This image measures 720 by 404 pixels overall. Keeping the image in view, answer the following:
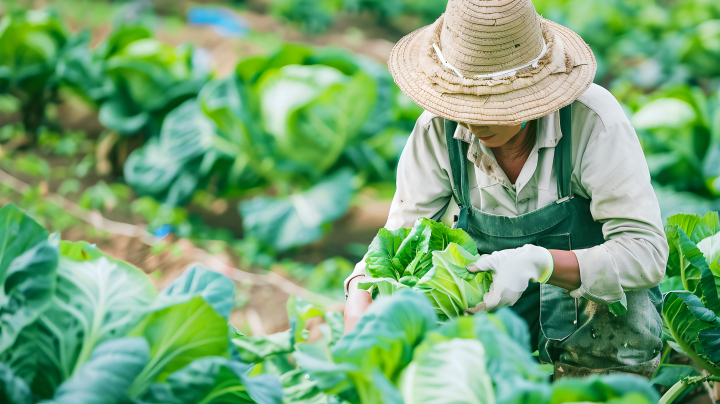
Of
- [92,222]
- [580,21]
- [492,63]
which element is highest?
[492,63]

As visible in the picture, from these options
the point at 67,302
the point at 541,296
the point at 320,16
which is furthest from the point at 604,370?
the point at 320,16

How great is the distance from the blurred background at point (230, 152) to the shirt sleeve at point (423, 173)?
1631 millimetres

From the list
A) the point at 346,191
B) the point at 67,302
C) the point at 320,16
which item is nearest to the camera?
the point at 67,302

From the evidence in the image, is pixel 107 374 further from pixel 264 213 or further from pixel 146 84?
pixel 146 84

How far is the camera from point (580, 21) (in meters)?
8.11

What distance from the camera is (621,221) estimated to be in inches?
73.6

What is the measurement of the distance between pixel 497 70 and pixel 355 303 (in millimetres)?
888

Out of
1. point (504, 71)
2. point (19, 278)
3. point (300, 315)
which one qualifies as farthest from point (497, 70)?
point (19, 278)

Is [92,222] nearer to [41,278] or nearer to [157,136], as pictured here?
[157,136]

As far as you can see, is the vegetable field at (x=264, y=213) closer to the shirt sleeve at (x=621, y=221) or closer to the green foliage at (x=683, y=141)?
the green foliage at (x=683, y=141)

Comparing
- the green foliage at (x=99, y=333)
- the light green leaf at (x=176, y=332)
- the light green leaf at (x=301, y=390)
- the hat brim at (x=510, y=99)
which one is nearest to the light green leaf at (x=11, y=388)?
the green foliage at (x=99, y=333)

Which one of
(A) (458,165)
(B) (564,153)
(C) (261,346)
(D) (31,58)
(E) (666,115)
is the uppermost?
(B) (564,153)

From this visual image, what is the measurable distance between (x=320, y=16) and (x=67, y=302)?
7.95 m

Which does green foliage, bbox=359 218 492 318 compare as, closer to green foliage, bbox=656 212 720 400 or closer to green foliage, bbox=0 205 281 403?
green foliage, bbox=0 205 281 403
